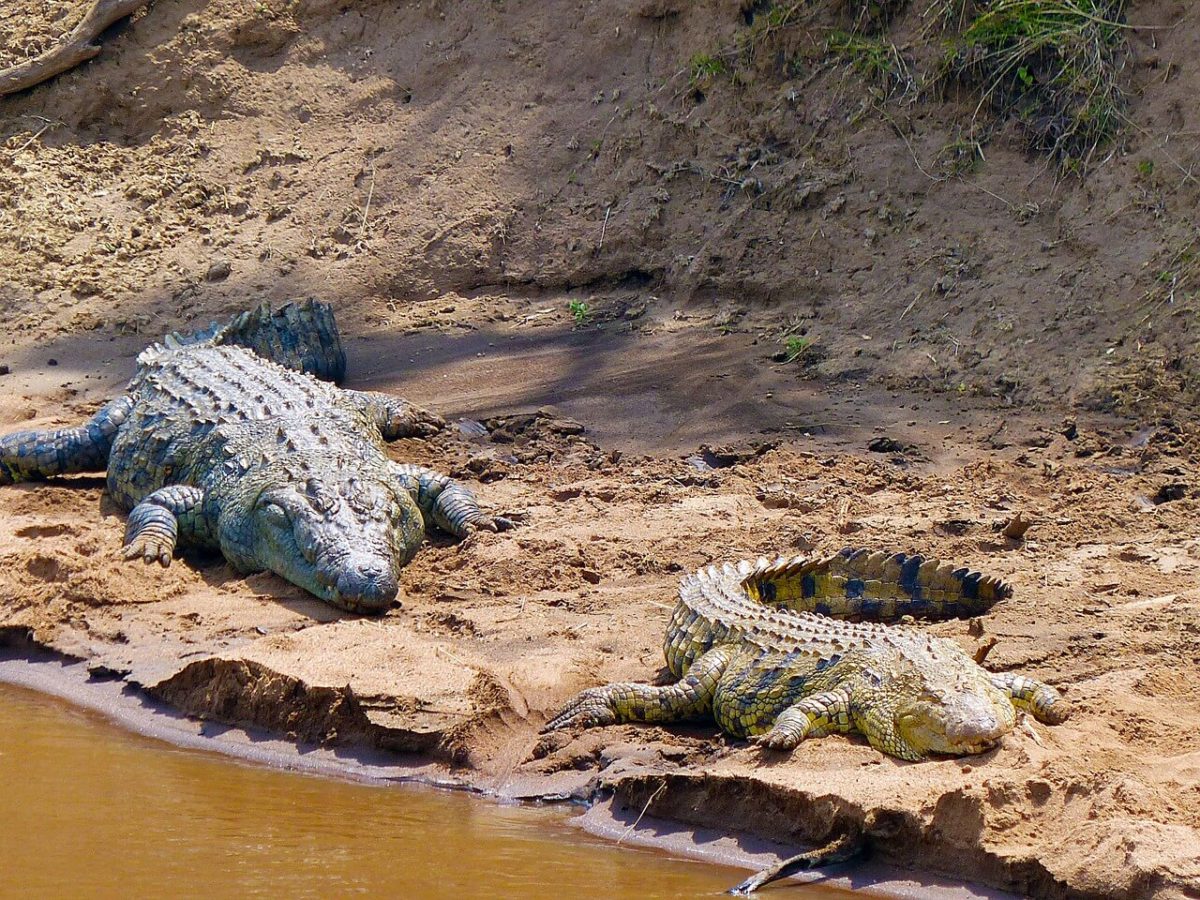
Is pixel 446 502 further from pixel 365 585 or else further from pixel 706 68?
pixel 706 68

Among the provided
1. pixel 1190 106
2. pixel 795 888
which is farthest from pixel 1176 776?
pixel 1190 106

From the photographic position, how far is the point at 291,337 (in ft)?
30.9

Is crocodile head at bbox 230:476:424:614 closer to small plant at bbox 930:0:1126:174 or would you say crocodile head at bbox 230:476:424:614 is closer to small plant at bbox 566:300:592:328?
small plant at bbox 566:300:592:328

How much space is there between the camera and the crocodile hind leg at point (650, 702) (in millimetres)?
5129

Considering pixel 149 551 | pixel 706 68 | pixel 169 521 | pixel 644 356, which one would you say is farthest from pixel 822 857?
pixel 706 68

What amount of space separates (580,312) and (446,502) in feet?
8.86

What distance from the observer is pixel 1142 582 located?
227 inches

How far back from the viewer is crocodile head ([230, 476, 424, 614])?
21.0 feet

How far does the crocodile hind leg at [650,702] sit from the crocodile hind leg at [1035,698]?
90 centimetres

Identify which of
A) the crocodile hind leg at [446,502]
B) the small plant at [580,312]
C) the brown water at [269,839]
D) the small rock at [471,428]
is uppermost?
the small plant at [580,312]

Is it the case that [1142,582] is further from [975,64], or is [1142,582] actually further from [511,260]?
[511,260]

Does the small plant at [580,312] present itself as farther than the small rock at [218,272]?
No

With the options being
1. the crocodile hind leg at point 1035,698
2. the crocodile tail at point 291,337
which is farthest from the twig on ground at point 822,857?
the crocodile tail at point 291,337

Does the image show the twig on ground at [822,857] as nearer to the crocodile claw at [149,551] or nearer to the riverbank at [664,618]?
Result: the riverbank at [664,618]
